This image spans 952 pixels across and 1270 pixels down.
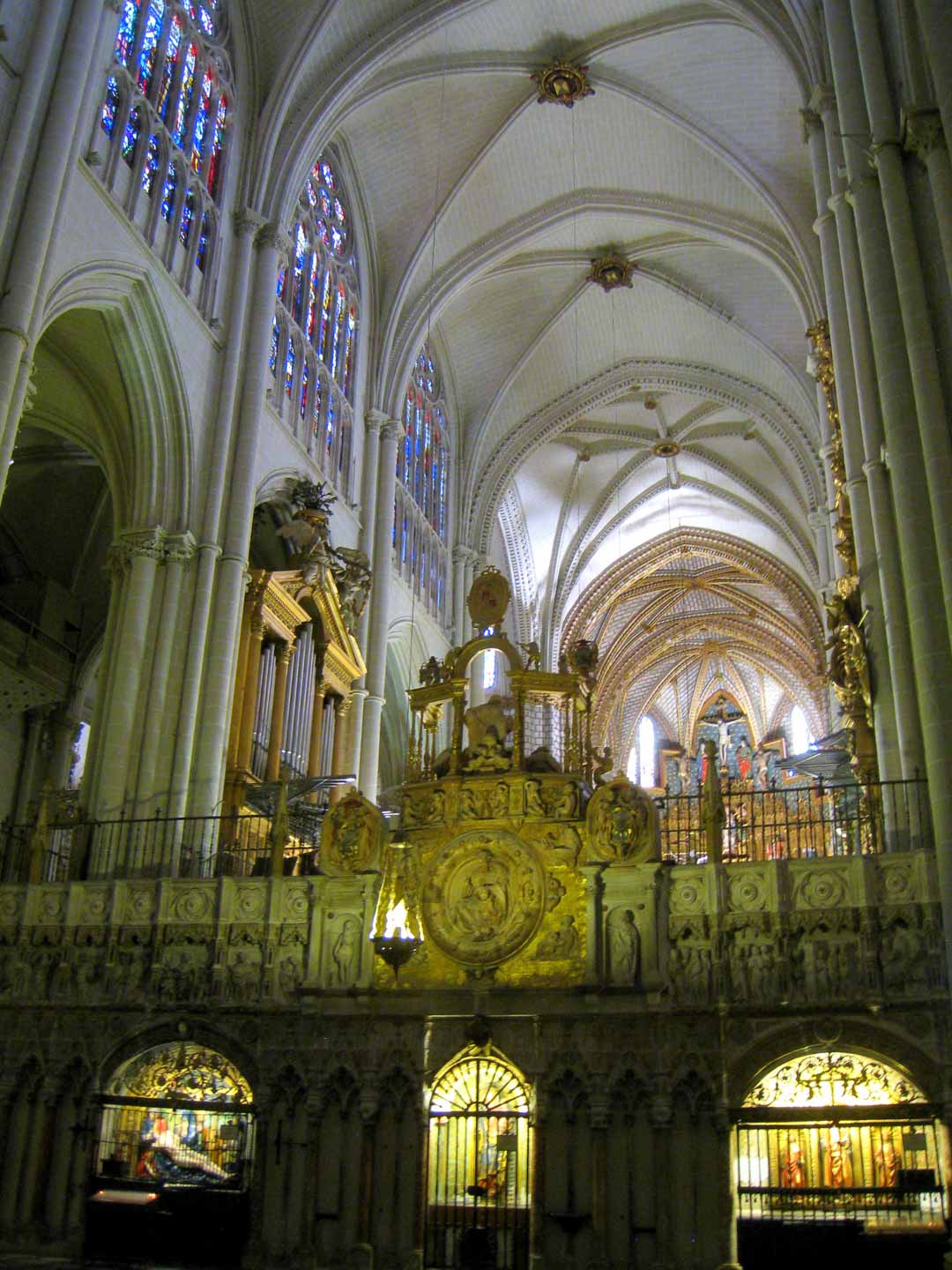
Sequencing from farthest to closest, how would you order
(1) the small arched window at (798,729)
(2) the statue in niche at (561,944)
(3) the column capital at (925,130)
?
(1) the small arched window at (798,729), (2) the statue in niche at (561,944), (3) the column capital at (925,130)

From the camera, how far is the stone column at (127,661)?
607 inches

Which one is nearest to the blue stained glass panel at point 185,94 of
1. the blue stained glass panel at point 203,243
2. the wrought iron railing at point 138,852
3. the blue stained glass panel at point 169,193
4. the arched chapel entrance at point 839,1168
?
the blue stained glass panel at point 169,193

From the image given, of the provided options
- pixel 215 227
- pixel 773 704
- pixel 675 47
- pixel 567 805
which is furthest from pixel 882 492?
pixel 773 704

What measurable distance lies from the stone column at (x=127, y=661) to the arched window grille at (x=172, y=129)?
4021 millimetres

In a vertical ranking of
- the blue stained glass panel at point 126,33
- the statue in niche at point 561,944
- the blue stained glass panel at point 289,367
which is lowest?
the statue in niche at point 561,944

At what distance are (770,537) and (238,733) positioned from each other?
24.5m

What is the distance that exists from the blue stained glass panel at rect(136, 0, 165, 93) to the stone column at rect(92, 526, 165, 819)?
254 inches

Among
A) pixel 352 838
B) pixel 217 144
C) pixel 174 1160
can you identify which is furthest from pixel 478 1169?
pixel 217 144

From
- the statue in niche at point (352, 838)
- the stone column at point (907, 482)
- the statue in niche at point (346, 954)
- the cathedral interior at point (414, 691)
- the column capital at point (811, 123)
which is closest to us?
the stone column at point (907, 482)

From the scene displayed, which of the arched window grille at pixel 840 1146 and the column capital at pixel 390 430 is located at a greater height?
the column capital at pixel 390 430

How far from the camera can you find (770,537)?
37.8 metres

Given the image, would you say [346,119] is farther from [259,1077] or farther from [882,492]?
[259,1077]

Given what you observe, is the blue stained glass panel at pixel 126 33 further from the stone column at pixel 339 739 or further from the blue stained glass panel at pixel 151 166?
the stone column at pixel 339 739

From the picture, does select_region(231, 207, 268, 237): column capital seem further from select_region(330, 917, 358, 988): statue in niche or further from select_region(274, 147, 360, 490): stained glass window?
select_region(330, 917, 358, 988): statue in niche
